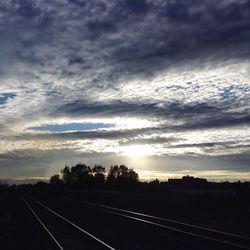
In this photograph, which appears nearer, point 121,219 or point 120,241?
point 120,241

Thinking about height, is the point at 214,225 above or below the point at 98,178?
below

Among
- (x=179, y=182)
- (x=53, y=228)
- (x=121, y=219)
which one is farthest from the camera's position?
(x=179, y=182)

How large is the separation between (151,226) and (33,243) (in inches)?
305

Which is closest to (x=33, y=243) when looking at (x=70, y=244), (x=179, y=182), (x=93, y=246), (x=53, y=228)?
(x=70, y=244)

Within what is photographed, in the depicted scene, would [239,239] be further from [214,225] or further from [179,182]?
[179,182]

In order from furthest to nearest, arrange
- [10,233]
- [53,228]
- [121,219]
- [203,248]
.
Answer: [121,219]
[53,228]
[10,233]
[203,248]

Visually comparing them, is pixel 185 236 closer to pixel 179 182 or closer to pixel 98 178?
pixel 179 182

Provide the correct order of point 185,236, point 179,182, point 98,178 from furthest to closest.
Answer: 1. point 98,178
2. point 179,182
3. point 185,236

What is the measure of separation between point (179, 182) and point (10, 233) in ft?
531

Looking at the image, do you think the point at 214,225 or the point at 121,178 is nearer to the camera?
the point at 214,225

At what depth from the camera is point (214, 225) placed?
24.0 metres

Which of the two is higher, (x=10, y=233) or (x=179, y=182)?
(x=179, y=182)

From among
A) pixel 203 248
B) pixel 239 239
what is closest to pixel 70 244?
pixel 203 248

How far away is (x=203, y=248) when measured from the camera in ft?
51.4
